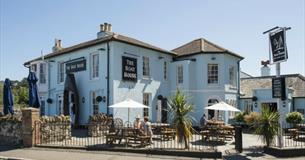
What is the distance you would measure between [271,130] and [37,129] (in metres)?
10.6

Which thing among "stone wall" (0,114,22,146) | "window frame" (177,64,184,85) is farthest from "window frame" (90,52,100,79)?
"stone wall" (0,114,22,146)

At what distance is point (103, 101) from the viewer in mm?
24031

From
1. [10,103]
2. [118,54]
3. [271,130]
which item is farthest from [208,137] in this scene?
[10,103]

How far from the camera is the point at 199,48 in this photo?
28.9 meters

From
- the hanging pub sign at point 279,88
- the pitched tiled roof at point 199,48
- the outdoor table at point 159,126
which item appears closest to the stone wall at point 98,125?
the outdoor table at point 159,126

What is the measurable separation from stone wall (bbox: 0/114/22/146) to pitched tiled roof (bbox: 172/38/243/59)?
1559cm

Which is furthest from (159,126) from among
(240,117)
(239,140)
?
(240,117)

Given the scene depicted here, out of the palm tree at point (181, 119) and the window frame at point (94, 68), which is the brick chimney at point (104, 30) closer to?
the window frame at point (94, 68)

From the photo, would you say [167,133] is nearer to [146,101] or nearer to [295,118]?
Result: [146,101]

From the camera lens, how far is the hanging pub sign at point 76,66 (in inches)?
1028

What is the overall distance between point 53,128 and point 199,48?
1535 centimetres

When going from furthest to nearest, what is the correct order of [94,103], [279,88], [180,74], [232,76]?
1. [232,76]
2. [180,74]
3. [94,103]
4. [279,88]

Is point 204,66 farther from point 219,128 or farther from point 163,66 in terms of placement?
point 219,128

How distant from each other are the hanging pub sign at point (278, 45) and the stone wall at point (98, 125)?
10.0 metres
